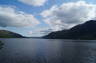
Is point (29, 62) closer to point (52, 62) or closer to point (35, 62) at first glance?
point (35, 62)

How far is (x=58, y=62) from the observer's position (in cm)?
4341

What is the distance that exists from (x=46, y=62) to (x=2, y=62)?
14705 mm

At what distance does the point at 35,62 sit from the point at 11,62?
8.09 metres

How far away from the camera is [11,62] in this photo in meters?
42.9

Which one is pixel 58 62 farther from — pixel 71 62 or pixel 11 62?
pixel 11 62

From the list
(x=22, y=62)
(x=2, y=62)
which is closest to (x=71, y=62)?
(x=22, y=62)

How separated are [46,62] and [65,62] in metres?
6.60

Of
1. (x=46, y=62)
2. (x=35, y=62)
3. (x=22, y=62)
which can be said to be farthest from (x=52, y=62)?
(x=22, y=62)

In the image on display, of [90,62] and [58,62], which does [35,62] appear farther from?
[90,62]

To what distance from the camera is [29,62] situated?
142ft

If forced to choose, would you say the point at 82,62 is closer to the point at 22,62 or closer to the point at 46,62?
the point at 46,62

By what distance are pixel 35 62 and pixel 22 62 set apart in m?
4.42

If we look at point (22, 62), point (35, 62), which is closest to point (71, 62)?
point (35, 62)

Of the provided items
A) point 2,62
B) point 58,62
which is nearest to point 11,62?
point 2,62
